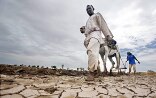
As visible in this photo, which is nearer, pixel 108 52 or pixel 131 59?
pixel 108 52

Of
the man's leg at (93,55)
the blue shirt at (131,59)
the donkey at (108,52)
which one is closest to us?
the man's leg at (93,55)

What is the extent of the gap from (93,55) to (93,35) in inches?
26.9

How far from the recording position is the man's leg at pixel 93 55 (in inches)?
224

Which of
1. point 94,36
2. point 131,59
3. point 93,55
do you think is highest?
point 94,36

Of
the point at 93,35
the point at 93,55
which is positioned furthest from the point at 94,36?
the point at 93,55

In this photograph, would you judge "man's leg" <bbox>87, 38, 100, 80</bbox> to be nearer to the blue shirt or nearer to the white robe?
the white robe

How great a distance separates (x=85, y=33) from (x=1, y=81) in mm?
3211

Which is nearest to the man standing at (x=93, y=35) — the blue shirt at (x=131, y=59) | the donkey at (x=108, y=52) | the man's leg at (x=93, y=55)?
the man's leg at (x=93, y=55)

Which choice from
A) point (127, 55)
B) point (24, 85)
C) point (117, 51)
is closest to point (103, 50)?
point (117, 51)

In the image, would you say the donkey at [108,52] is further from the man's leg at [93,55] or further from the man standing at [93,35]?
the man's leg at [93,55]

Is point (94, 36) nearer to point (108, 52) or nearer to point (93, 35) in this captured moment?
point (93, 35)

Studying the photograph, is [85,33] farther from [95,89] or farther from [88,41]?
[95,89]

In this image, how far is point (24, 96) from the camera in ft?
11.7

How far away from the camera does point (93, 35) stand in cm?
601
